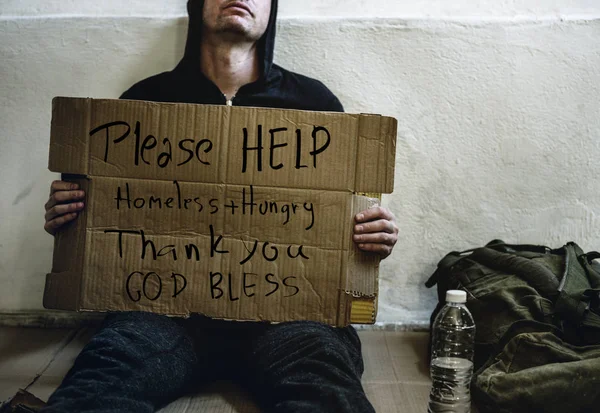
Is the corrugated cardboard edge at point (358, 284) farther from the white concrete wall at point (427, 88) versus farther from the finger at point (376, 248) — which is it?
the white concrete wall at point (427, 88)

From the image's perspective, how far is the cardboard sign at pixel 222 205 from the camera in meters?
1.21

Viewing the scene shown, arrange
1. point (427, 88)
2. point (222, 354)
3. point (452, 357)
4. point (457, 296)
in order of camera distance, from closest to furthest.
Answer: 1. point (457, 296)
2. point (222, 354)
3. point (452, 357)
4. point (427, 88)

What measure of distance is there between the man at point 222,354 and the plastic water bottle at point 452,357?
0.18 meters

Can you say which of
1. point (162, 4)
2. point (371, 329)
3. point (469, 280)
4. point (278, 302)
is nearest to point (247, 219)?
point (278, 302)

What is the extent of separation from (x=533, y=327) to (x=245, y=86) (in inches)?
37.2

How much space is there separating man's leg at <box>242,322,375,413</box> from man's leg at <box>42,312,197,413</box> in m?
0.16

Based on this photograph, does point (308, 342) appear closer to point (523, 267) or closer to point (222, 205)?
point (222, 205)

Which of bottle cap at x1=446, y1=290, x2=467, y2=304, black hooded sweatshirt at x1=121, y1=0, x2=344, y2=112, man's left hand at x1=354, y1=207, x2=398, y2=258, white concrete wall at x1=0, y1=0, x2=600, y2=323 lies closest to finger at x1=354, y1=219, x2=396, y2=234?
man's left hand at x1=354, y1=207, x2=398, y2=258

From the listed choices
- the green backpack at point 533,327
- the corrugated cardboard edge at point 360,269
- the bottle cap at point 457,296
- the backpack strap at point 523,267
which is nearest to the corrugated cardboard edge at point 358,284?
the corrugated cardboard edge at point 360,269

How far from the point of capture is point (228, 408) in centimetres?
124

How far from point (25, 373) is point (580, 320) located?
128 cm

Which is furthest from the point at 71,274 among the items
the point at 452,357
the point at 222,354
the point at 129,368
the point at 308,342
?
the point at 452,357

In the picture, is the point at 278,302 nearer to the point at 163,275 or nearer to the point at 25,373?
the point at 163,275

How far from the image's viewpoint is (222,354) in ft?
4.33
